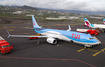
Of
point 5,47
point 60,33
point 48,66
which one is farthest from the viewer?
point 60,33

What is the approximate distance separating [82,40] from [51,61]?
9620 millimetres

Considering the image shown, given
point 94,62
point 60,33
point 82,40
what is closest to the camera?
point 94,62

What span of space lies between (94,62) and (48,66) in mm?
7832

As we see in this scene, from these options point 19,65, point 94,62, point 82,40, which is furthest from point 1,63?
point 82,40

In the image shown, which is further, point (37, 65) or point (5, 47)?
point (5, 47)

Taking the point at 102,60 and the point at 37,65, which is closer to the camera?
the point at 37,65

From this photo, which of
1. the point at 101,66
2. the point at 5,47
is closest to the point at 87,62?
the point at 101,66

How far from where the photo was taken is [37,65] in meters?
12.9

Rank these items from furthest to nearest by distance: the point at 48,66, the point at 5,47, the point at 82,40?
the point at 82,40 < the point at 5,47 < the point at 48,66

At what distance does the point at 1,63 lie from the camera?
1348 cm

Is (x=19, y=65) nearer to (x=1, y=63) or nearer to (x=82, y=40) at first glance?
(x=1, y=63)

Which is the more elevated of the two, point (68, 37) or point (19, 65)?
point (68, 37)

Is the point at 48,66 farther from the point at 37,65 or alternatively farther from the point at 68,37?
the point at 68,37

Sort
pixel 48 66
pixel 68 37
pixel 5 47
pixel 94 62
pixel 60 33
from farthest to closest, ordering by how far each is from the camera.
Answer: pixel 60 33
pixel 68 37
pixel 5 47
pixel 94 62
pixel 48 66
